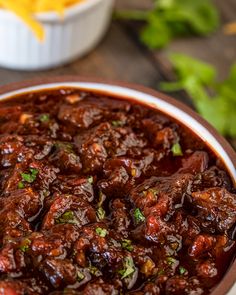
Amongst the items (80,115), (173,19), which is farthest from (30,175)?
(173,19)

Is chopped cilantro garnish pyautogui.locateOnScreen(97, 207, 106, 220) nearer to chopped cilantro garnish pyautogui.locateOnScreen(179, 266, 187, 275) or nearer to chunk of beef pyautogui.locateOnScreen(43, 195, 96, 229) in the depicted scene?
chunk of beef pyautogui.locateOnScreen(43, 195, 96, 229)

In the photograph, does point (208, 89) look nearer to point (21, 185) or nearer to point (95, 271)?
point (21, 185)

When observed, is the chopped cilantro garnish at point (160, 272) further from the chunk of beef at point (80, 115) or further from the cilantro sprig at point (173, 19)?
the cilantro sprig at point (173, 19)

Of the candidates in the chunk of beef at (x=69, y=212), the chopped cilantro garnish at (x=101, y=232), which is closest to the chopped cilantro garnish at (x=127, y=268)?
the chopped cilantro garnish at (x=101, y=232)

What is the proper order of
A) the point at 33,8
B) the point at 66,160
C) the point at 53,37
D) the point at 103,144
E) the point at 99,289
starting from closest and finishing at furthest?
the point at 99,289, the point at 66,160, the point at 103,144, the point at 33,8, the point at 53,37

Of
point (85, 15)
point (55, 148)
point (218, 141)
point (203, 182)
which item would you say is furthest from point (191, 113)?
point (85, 15)

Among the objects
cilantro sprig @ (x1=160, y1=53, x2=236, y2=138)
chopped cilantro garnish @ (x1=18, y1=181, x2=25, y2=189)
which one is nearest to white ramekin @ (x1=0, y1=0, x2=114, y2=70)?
cilantro sprig @ (x1=160, y1=53, x2=236, y2=138)
